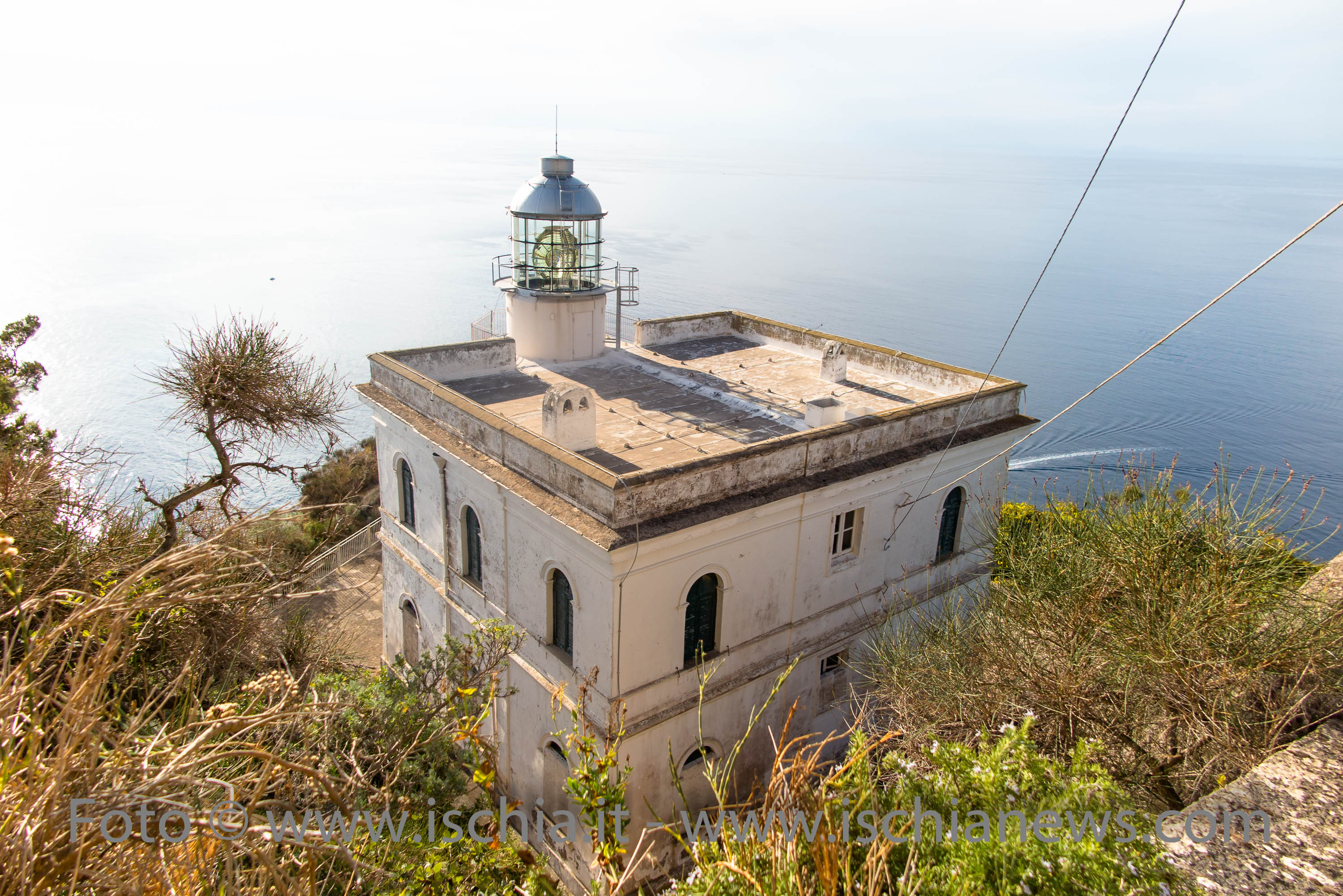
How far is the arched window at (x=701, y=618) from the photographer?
11.6 meters

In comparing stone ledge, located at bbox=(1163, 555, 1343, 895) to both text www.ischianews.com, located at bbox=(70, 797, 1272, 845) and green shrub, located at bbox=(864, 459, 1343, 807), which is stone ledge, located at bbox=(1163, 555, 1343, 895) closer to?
text www.ischianews.com, located at bbox=(70, 797, 1272, 845)

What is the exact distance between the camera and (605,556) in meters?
10.2

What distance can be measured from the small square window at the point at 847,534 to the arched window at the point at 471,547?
6181mm

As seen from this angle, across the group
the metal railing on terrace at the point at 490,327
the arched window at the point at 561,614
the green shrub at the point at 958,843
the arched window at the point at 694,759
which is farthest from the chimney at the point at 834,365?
the green shrub at the point at 958,843

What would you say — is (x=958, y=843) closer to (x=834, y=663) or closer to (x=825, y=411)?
(x=825, y=411)

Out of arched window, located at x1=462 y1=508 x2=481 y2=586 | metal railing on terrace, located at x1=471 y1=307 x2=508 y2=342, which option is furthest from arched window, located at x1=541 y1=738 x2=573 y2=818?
metal railing on terrace, located at x1=471 y1=307 x2=508 y2=342

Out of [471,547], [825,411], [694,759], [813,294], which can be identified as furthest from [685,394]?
[813,294]

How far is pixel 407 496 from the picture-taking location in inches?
631

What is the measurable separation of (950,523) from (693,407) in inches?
218

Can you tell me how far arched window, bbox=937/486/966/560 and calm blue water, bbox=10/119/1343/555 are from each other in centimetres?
142

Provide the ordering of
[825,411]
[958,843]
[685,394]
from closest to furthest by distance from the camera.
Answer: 1. [958,843]
2. [825,411]
3. [685,394]

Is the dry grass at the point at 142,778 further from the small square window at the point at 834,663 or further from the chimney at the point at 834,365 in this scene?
the chimney at the point at 834,365

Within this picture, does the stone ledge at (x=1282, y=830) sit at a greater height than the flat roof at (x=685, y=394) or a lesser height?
lesser

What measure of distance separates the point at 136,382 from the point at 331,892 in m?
57.3
